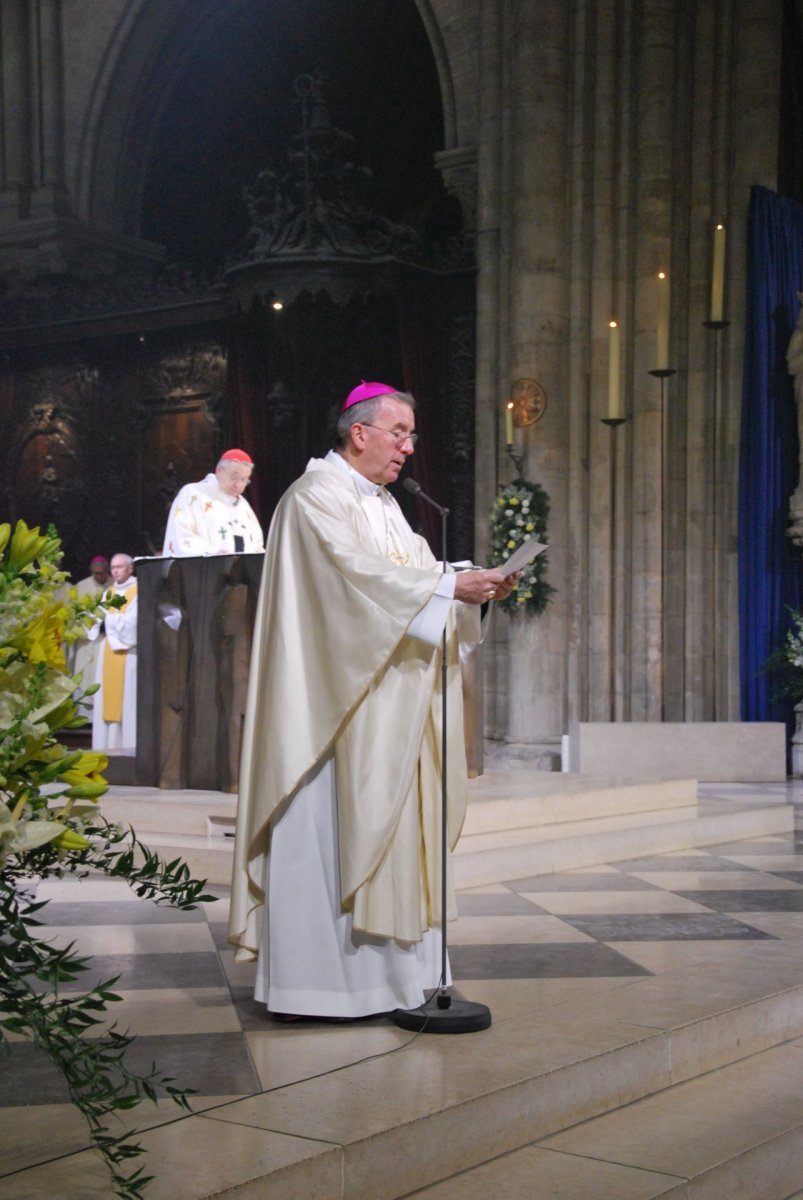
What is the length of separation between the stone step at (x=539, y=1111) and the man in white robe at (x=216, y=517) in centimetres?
459

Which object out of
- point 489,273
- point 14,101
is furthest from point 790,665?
point 14,101

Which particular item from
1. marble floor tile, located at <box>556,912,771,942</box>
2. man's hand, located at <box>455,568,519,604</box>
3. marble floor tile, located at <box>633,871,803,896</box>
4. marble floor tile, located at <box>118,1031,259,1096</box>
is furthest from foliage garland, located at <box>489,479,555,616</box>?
A: marble floor tile, located at <box>118,1031,259,1096</box>

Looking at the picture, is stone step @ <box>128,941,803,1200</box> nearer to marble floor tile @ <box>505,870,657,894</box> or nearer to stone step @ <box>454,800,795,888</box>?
marble floor tile @ <box>505,870,657,894</box>

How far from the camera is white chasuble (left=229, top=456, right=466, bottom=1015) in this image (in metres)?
3.72

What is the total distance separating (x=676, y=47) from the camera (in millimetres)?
11906

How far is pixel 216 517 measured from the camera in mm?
8305

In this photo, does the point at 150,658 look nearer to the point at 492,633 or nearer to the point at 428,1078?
the point at 428,1078

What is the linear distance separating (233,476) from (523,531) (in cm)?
351

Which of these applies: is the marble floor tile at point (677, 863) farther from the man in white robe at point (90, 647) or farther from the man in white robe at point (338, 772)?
the man in white robe at point (90, 647)

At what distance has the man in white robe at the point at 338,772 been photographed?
372 centimetres

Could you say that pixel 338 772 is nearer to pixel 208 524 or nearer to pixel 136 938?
pixel 136 938

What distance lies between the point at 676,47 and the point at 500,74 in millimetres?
1422

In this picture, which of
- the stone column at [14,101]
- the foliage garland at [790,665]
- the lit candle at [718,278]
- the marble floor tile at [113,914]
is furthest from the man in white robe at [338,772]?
the stone column at [14,101]

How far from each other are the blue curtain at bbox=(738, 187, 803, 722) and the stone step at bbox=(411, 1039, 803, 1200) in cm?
824
